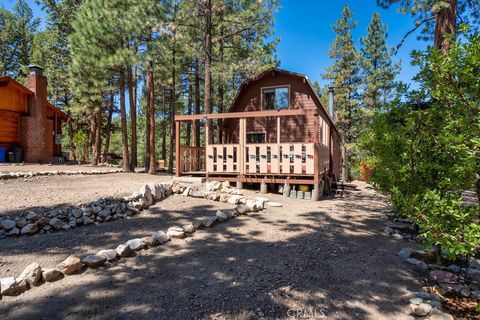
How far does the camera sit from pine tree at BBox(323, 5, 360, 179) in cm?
2416

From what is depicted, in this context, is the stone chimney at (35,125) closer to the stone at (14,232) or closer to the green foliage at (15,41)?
the stone at (14,232)

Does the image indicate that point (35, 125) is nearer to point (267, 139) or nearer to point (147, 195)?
point (267, 139)

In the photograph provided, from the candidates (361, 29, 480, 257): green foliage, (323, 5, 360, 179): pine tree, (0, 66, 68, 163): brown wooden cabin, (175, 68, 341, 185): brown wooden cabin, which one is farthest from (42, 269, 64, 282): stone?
(323, 5, 360, 179): pine tree

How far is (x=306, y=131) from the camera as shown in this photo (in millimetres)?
13602

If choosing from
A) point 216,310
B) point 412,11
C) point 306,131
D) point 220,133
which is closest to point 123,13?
point 220,133

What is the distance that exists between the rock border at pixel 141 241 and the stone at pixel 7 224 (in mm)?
2002

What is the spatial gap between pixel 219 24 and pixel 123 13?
449 centimetres

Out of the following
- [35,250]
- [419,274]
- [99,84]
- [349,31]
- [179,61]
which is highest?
[349,31]

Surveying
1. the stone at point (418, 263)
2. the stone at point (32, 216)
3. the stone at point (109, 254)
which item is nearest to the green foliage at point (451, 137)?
the stone at point (418, 263)

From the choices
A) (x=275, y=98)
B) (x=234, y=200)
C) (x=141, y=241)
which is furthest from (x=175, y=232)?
(x=275, y=98)

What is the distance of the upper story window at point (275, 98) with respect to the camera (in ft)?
45.5

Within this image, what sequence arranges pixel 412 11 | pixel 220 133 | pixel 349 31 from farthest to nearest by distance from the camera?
pixel 349 31 → pixel 220 133 → pixel 412 11

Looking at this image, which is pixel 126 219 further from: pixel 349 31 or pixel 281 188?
pixel 349 31

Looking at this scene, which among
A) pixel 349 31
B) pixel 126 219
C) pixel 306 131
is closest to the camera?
pixel 126 219
